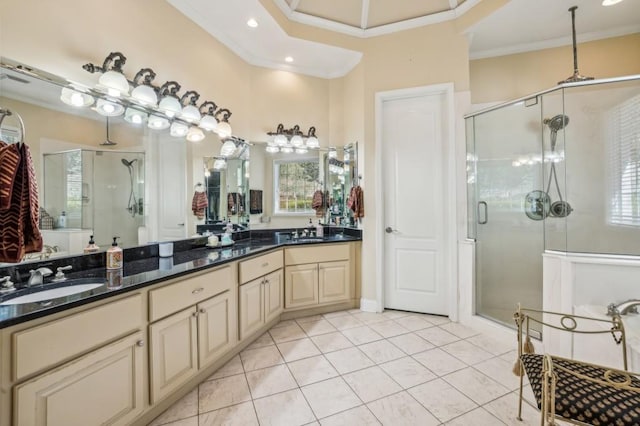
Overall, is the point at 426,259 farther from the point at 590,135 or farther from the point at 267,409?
the point at 267,409

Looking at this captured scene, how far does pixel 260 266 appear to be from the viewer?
256 cm

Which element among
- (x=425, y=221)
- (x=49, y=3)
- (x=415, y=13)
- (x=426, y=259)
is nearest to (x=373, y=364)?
(x=426, y=259)

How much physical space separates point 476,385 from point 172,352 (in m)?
1.99

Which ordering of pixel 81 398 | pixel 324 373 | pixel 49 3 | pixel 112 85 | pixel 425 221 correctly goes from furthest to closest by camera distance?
pixel 425 221, pixel 324 373, pixel 112 85, pixel 49 3, pixel 81 398

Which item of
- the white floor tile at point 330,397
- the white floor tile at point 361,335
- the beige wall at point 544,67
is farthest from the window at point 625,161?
the white floor tile at point 330,397

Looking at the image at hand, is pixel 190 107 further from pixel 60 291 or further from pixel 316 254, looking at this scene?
pixel 316 254

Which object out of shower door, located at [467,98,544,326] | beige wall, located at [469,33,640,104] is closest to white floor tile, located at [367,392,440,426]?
shower door, located at [467,98,544,326]

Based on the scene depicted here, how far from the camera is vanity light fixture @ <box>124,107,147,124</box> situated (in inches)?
83.0

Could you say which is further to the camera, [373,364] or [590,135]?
[590,135]

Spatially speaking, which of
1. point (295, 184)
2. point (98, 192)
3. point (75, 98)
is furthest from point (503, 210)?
point (75, 98)

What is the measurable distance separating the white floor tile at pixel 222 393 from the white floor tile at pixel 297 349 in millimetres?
416

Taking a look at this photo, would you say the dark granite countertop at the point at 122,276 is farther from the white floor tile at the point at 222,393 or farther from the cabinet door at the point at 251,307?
the white floor tile at the point at 222,393

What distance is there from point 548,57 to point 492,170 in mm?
1432

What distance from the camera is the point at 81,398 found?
1.23 meters
